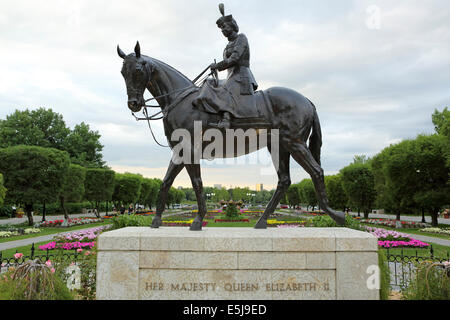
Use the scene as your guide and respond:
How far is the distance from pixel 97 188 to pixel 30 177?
11743 millimetres

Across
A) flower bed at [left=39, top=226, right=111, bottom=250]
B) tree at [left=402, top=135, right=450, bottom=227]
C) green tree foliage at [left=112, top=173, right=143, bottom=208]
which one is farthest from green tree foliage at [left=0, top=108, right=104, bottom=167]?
tree at [left=402, top=135, right=450, bottom=227]

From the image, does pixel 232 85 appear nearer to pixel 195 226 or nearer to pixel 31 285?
pixel 195 226

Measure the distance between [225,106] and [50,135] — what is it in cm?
5380

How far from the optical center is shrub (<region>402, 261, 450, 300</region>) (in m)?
5.12

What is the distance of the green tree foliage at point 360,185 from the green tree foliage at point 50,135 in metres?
39.1

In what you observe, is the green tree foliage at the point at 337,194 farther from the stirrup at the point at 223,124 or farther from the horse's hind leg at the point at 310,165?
the stirrup at the point at 223,124

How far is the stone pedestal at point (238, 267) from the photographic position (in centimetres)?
497

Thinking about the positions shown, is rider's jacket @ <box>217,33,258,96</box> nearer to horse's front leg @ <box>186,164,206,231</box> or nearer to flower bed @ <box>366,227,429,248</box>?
horse's front leg @ <box>186,164,206,231</box>

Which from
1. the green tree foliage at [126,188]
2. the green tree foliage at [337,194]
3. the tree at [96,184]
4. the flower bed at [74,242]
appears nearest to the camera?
the flower bed at [74,242]

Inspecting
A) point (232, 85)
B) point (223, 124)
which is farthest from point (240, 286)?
point (232, 85)

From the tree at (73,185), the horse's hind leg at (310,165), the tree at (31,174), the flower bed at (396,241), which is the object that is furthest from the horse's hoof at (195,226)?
the tree at (73,185)

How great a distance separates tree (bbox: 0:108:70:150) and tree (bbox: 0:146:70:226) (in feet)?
62.2
